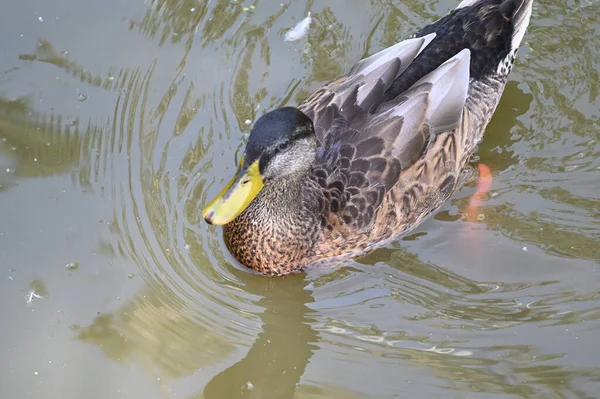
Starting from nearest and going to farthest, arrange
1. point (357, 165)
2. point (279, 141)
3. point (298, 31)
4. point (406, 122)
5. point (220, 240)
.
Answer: point (279, 141), point (357, 165), point (406, 122), point (220, 240), point (298, 31)

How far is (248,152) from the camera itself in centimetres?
431

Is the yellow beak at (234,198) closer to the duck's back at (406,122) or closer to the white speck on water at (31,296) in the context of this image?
the duck's back at (406,122)

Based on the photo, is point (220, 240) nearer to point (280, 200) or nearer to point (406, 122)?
point (280, 200)

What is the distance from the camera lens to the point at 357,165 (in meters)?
4.71

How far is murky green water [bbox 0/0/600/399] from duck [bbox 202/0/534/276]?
25cm

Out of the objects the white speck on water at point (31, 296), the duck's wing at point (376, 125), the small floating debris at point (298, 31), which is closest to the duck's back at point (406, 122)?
the duck's wing at point (376, 125)

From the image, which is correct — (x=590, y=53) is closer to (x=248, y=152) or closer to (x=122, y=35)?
(x=248, y=152)

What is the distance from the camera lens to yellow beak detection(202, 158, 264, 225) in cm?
433

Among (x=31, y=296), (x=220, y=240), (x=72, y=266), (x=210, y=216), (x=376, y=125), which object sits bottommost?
(x=31, y=296)

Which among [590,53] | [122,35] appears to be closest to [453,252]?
[590,53]

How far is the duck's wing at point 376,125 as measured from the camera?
186 inches

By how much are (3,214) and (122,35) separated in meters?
1.90

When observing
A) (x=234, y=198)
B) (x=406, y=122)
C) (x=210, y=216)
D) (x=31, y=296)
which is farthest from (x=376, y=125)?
(x=31, y=296)

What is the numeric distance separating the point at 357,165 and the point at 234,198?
0.84 m
